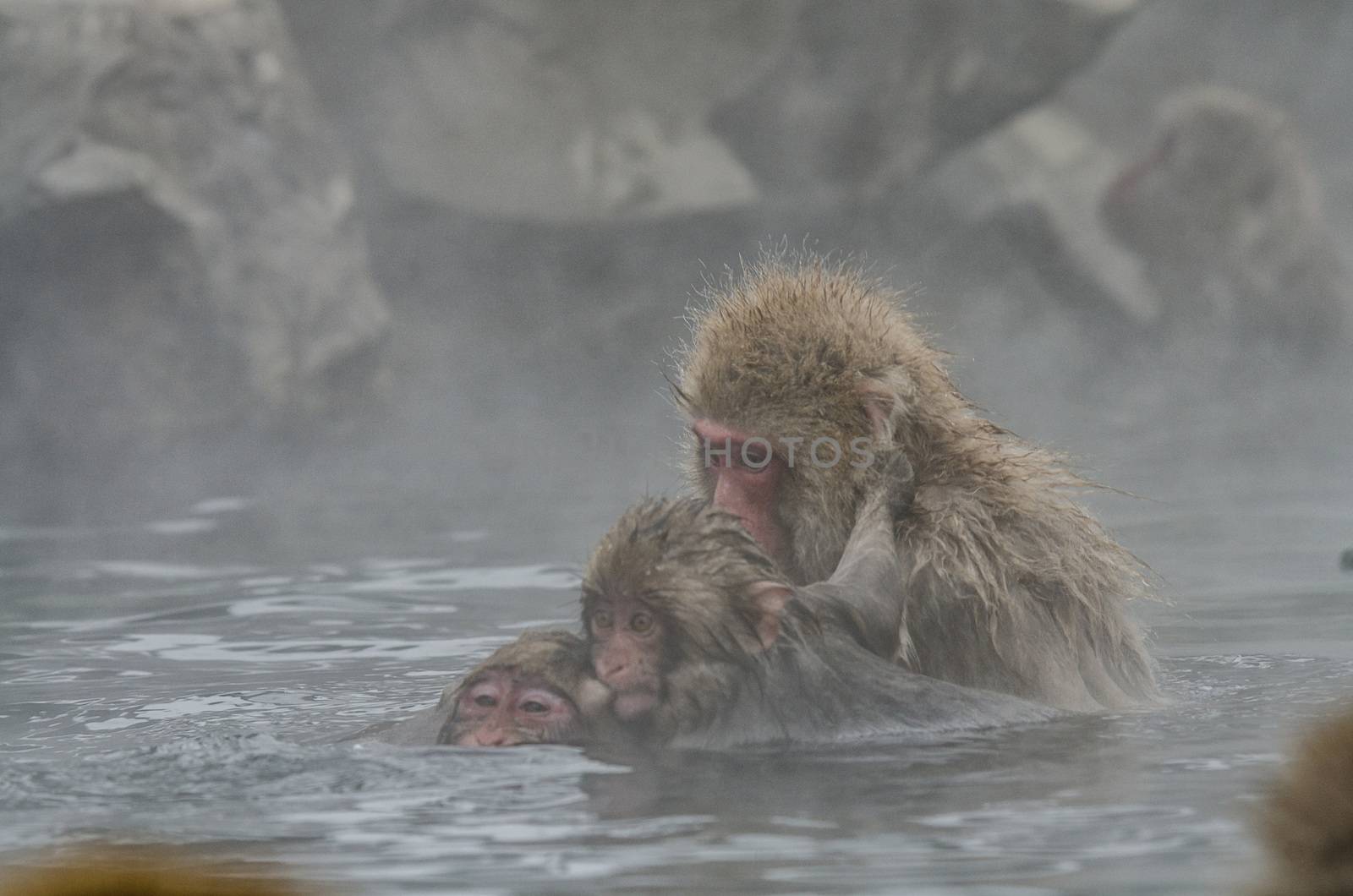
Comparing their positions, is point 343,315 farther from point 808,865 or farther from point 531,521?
point 808,865

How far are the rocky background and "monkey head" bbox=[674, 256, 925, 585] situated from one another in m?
4.87

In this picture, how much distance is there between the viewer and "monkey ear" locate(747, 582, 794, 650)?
3.80m

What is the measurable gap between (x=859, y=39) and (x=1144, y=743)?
10218mm

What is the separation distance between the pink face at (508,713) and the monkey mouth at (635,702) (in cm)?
10

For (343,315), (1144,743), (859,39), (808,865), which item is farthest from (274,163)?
(808,865)

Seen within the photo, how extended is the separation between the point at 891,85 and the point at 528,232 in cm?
258

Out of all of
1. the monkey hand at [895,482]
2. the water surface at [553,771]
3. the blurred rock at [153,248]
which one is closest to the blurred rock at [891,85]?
the blurred rock at [153,248]

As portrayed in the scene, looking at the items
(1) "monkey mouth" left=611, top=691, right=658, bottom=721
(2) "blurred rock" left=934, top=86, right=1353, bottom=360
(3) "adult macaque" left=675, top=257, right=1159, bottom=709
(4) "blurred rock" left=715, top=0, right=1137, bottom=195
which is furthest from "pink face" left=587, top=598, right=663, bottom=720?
(2) "blurred rock" left=934, top=86, right=1353, bottom=360

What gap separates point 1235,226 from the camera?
15.0m

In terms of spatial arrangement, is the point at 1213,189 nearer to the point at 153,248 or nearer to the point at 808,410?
the point at 153,248

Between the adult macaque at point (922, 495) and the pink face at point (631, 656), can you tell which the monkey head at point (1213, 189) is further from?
the pink face at point (631, 656)

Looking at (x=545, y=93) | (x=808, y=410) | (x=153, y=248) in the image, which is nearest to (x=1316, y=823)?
(x=808, y=410)

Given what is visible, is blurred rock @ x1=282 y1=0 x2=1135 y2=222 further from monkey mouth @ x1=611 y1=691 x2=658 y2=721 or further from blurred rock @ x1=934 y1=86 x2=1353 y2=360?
monkey mouth @ x1=611 y1=691 x2=658 y2=721

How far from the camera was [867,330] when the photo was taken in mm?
4434
